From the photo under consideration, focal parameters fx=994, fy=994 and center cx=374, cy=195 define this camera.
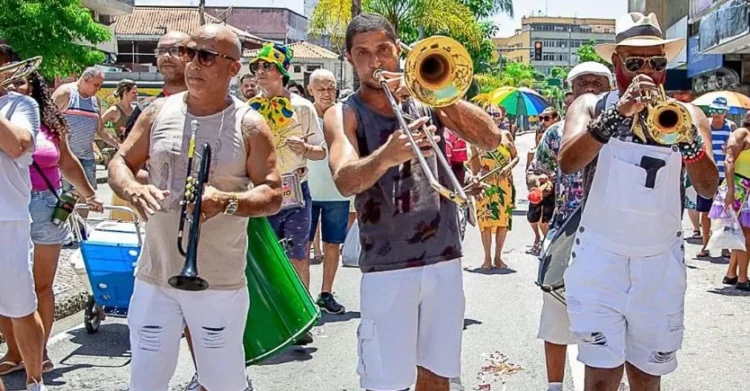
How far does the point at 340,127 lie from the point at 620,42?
4.11ft

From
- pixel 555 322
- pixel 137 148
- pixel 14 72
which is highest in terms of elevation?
pixel 14 72

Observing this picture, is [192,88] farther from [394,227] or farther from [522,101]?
[522,101]

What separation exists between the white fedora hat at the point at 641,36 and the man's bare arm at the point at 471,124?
0.68 meters

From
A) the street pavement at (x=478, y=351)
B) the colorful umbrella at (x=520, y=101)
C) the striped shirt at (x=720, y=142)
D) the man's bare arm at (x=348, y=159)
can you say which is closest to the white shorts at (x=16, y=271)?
the street pavement at (x=478, y=351)

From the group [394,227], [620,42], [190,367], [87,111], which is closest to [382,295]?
[394,227]

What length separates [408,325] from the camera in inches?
155

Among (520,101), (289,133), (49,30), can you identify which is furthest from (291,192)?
(49,30)

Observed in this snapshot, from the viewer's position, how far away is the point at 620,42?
419cm

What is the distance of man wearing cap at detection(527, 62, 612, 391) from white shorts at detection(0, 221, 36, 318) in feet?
8.48

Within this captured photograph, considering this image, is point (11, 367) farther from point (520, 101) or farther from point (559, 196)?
point (520, 101)

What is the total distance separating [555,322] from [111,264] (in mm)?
2917

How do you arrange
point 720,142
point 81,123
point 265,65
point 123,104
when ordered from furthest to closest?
point 720,142 < point 123,104 < point 81,123 < point 265,65

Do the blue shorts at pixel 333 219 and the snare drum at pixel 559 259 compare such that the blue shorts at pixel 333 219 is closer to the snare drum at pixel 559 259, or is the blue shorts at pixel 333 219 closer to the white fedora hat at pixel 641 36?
the snare drum at pixel 559 259

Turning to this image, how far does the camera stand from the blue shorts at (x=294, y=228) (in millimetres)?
6883
